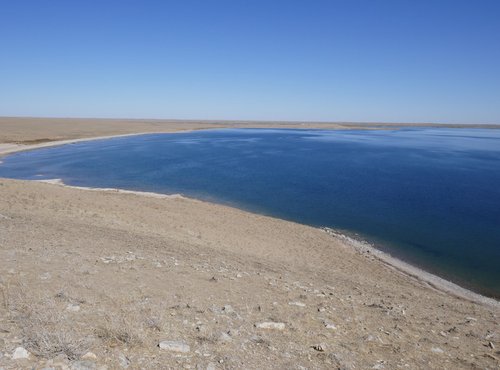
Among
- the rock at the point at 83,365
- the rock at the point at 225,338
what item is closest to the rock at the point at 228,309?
the rock at the point at 225,338

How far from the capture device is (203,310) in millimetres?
6523

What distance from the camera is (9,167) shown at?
38.0m

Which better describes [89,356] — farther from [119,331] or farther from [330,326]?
[330,326]

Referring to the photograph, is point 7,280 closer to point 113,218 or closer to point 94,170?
point 113,218

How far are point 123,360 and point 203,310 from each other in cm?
203

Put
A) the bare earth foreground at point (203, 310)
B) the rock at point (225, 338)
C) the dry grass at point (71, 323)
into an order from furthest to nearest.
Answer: the rock at point (225, 338) < the bare earth foreground at point (203, 310) < the dry grass at point (71, 323)

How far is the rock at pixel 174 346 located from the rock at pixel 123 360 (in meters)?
0.53

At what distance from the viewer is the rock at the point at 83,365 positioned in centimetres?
436

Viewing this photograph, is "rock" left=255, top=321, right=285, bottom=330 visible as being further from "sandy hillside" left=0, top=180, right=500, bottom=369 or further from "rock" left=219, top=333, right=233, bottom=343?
"rock" left=219, top=333, right=233, bottom=343

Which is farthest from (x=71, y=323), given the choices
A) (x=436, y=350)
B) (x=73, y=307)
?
(x=436, y=350)

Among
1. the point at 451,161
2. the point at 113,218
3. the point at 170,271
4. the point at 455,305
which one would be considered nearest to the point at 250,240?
the point at 113,218

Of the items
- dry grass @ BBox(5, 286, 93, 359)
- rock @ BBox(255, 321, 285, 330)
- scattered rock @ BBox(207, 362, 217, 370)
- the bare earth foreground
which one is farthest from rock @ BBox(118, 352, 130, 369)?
rock @ BBox(255, 321, 285, 330)

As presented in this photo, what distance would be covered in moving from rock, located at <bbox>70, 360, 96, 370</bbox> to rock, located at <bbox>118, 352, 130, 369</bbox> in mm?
310

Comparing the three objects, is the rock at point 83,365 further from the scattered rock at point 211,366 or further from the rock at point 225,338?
the rock at point 225,338
